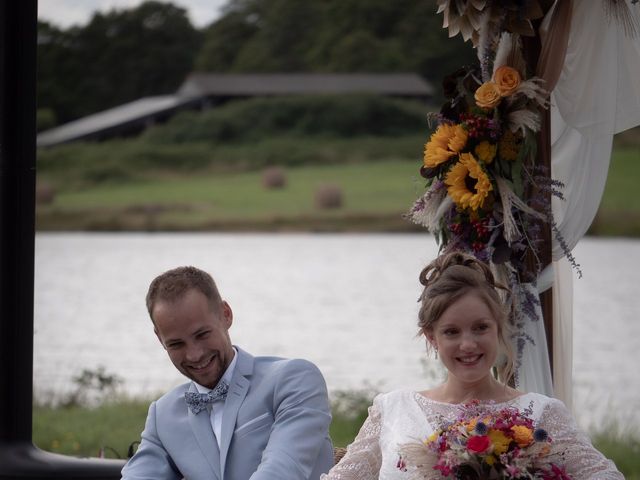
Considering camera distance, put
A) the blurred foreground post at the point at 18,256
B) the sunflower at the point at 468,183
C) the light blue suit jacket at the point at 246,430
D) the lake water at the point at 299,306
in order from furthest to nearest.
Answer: the lake water at the point at 299,306, the blurred foreground post at the point at 18,256, the sunflower at the point at 468,183, the light blue suit jacket at the point at 246,430

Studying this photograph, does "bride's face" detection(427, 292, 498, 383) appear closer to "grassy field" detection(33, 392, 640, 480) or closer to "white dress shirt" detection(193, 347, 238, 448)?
"white dress shirt" detection(193, 347, 238, 448)

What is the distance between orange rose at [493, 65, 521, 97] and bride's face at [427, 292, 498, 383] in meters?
1.49

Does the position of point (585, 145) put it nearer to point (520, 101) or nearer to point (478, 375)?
point (520, 101)

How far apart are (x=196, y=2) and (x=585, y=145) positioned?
25.8m

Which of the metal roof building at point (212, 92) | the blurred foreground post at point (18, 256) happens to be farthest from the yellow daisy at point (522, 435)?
the metal roof building at point (212, 92)

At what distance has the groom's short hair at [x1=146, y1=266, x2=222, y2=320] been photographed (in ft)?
9.53

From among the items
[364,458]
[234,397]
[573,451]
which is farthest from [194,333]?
[573,451]

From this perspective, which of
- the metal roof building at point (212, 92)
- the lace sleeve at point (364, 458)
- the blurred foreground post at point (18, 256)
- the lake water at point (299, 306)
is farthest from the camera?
the metal roof building at point (212, 92)

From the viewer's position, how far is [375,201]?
25203 mm

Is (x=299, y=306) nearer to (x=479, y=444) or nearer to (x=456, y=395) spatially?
(x=456, y=395)

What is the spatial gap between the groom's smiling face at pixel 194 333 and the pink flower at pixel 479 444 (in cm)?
83

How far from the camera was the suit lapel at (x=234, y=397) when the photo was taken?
2955 millimetres

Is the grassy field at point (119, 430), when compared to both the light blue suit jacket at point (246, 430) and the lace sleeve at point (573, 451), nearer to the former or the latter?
the light blue suit jacket at point (246, 430)

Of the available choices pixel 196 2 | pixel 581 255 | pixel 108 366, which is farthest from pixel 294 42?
pixel 108 366
